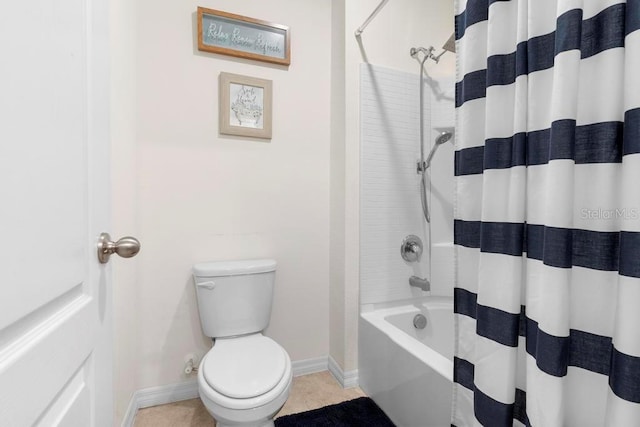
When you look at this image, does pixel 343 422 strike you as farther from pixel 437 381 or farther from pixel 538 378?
pixel 538 378

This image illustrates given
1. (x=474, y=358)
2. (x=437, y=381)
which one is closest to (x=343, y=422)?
(x=437, y=381)

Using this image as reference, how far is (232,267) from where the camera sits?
1.50 meters

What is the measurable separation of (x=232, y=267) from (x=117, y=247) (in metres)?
0.88

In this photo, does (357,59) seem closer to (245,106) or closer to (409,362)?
(245,106)

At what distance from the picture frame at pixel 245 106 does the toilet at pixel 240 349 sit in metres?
0.71

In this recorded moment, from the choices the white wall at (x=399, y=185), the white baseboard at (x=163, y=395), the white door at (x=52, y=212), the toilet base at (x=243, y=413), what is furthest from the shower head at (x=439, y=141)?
the white baseboard at (x=163, y=395)

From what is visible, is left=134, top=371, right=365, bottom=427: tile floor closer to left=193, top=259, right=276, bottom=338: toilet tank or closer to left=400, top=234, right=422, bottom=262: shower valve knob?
left=193, top=259, right=276, bottom=338: toilet tank

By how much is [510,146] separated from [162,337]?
5.56 feet

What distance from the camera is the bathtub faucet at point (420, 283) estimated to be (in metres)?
1.77

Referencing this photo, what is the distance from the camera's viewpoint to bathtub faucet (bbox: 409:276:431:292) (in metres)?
1.77

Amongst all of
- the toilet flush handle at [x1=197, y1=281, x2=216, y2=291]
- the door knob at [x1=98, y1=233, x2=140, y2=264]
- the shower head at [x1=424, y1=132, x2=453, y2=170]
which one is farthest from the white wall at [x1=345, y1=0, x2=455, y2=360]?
the door knob at [x1=98, y1=233, x2=140, y2=264]

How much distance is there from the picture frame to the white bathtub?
1.19m

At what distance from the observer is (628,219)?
0.55 meters

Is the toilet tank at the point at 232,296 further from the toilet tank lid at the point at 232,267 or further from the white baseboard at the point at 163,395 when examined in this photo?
the white baseboard at the point at 163,395
